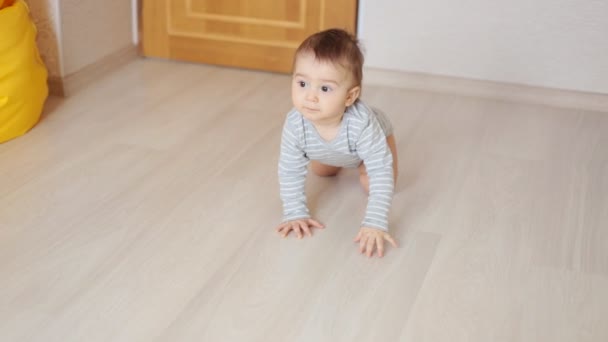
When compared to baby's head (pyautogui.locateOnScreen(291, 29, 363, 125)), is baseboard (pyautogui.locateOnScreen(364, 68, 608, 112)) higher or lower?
lower

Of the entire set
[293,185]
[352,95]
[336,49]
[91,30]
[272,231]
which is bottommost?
Answer: [272,231]

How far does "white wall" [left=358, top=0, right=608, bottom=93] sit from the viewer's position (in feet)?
8.87

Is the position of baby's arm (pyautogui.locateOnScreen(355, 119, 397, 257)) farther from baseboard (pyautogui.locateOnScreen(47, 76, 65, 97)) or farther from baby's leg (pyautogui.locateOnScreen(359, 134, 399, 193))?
baseboard (pyautogui.locateOnScreen(47, 76, 65, 97))

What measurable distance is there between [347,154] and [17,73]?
3.54 feet

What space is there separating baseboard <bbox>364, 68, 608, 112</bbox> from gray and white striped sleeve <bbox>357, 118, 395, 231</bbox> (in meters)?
1.07

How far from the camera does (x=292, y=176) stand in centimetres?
196

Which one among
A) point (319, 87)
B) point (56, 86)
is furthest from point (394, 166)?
point (56, 86)

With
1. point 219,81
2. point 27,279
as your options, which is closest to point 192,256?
point 27,279

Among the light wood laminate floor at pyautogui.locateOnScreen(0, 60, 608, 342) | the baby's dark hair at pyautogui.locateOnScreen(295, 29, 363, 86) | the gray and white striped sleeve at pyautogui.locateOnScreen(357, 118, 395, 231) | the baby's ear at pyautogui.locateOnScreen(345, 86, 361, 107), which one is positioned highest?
the baby's dark hair at pyautogui.locateOnScreen(295, 29, 363, 86)

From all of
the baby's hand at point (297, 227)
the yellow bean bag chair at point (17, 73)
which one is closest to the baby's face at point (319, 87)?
the baby's hand at point (297, 227)

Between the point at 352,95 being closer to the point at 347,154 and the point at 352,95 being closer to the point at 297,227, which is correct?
the point at 347,154

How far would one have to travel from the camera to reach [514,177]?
2.25m

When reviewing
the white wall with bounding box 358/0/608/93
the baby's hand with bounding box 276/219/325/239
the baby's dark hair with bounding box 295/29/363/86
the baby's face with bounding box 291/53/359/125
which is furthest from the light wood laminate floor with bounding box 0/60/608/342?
the baby's dark hair with bounding box 295/29/363/86

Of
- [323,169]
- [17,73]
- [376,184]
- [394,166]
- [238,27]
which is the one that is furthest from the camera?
[238,27]
